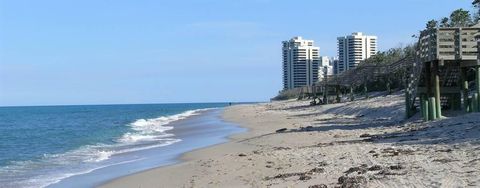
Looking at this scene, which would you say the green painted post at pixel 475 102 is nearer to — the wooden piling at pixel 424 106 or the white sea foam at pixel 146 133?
the wooden piling at pixel 424 106

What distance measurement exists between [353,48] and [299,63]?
24743mm

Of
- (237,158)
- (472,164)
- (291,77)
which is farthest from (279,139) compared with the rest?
(291,77)

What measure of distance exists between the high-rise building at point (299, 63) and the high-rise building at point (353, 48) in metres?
14.8

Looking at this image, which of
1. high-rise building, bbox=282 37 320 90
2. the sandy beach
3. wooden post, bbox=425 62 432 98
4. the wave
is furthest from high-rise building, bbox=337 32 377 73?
the sandy beach

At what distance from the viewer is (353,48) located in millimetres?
153375

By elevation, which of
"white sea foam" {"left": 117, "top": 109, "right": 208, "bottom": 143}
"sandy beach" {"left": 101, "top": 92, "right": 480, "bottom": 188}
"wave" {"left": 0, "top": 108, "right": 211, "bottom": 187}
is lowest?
"wave" {"left": 0, "top": 108, "right": 211, "bottom": 187}

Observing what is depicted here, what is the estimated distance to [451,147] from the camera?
12.1 metres

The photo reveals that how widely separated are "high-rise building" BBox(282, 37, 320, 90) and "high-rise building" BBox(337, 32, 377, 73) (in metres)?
14.8

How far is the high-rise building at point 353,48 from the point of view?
153 meters

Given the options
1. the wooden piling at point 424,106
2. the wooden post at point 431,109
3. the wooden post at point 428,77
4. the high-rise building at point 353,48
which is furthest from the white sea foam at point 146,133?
the high-rise building at point 353,48

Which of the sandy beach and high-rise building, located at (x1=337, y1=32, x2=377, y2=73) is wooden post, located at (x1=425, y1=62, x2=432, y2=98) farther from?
high-rise building, located at (x1=337, y1=32, x2=377, y2=73)

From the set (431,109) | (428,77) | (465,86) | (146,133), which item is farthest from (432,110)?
(146,133)

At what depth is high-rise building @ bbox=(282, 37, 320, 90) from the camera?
6801 inches

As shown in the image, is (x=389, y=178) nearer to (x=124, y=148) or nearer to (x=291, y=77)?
(x=124, y=148)
